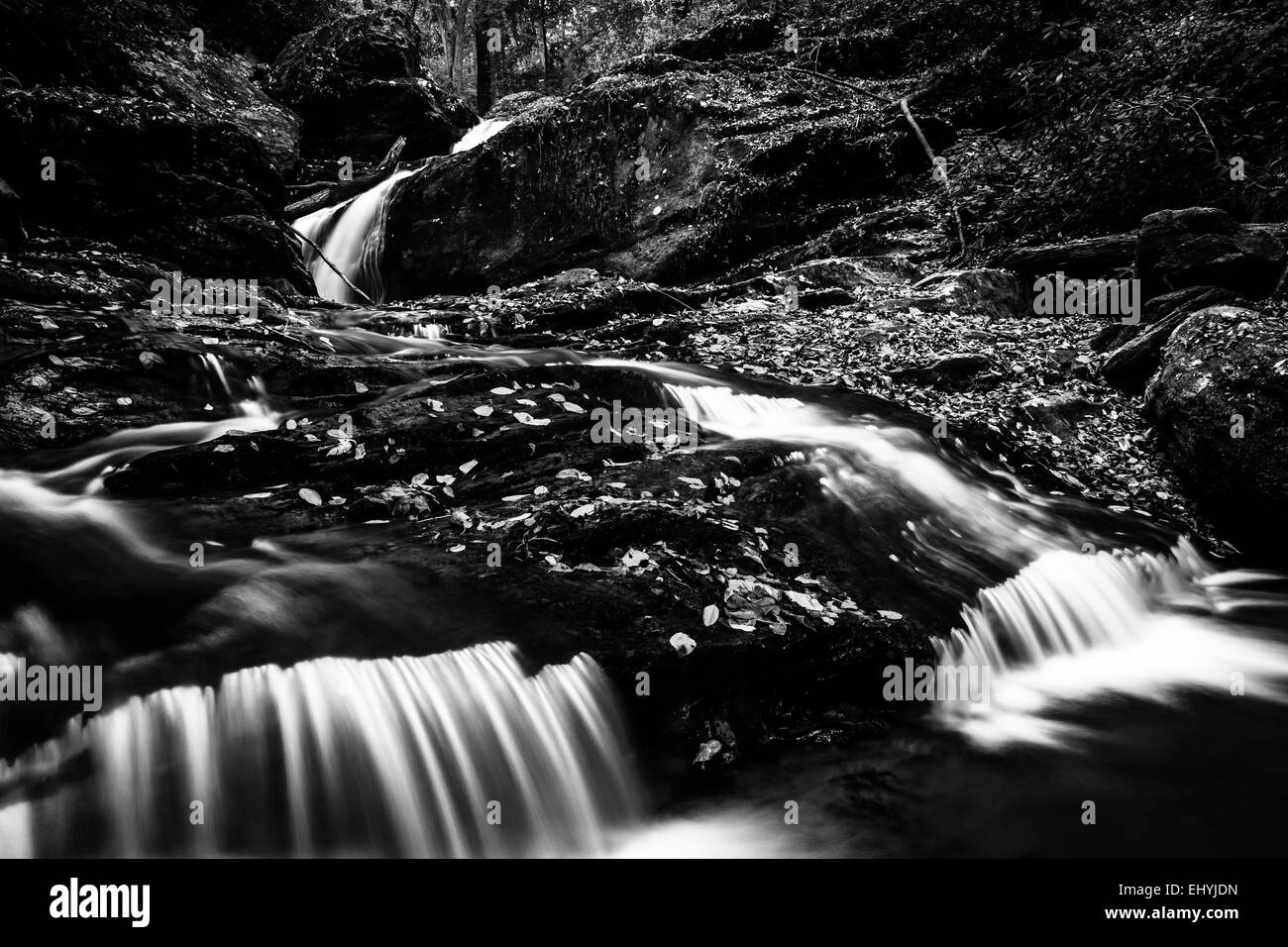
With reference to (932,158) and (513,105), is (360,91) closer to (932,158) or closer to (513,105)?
(513,105)

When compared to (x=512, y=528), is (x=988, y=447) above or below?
above

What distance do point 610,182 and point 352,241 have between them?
16.1 ft

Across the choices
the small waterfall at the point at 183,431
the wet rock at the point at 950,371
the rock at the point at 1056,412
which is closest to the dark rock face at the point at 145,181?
the small waterfall at the point at 183,431

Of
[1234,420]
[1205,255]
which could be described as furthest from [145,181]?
[1205,255]

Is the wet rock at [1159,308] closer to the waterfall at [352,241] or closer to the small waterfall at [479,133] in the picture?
the waterfall at [352,241]

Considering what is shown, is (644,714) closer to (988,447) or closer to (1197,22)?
(988,447)

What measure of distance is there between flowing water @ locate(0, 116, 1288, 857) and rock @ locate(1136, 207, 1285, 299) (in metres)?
4.84

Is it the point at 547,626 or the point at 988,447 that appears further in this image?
the point at 988,447

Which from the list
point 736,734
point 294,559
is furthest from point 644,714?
point 294,559

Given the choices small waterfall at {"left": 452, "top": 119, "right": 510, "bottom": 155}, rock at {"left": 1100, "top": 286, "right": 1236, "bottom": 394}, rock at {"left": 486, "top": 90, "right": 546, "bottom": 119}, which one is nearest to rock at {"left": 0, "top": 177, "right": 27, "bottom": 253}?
rock at {"left": 1100, "top": 286, "right": 1236, "bottom": 394}

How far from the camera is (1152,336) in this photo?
752 centimetres
